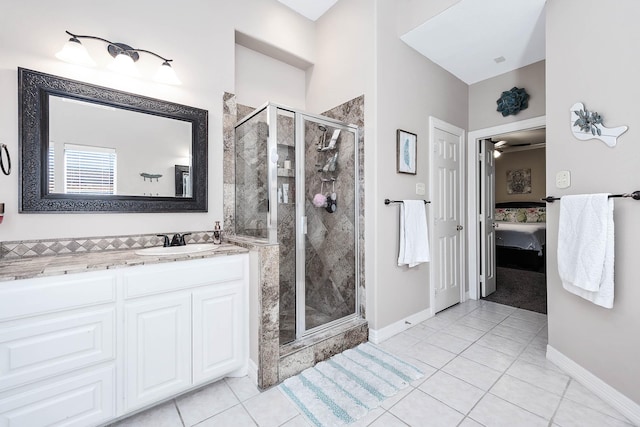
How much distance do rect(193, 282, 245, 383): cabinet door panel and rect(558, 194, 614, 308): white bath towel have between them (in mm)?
2135

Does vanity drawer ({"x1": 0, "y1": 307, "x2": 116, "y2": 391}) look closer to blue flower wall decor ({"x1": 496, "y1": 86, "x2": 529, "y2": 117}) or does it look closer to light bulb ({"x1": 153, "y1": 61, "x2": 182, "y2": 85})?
light bulb ({"x1": 153, "y1": 61, "x2": 182, "y2": 85})

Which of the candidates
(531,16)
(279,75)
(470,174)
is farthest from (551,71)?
(279,75)

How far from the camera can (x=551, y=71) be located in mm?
2006

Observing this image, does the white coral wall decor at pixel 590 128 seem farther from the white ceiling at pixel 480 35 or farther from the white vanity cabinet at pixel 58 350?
the white vanity cabinet at pixel 58 350

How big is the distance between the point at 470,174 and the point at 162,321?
3553 mm

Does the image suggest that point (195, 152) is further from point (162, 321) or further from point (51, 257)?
point (162, 321)

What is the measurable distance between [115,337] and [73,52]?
66.7 inches

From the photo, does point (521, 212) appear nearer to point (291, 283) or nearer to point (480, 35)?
point (480, 35)

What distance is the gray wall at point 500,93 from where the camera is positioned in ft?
9.48

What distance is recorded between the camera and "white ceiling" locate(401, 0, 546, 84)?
2.17 meters

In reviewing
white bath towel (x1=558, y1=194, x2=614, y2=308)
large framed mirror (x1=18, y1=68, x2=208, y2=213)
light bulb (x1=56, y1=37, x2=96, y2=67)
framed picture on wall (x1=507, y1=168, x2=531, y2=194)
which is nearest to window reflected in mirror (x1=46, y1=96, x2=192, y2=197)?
large framed mirror (x1=18, y1=68, x2=208, y2=213)

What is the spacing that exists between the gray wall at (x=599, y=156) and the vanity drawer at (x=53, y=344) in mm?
2757

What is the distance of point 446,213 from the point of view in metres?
3.16

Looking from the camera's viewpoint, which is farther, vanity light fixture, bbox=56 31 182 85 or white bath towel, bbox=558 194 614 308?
vanity light fixture, bbox=56 31 182 85
